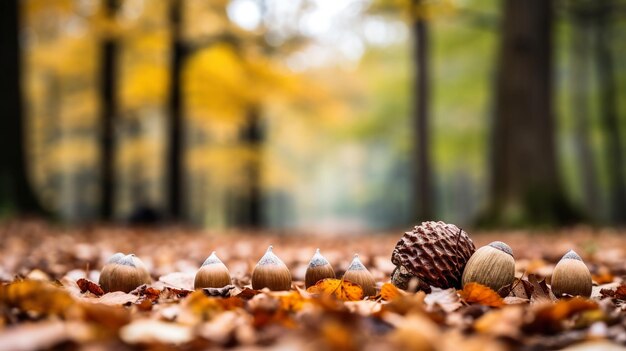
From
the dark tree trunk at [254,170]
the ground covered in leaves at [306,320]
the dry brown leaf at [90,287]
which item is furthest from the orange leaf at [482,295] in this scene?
the dark tree trunk at [254,170]

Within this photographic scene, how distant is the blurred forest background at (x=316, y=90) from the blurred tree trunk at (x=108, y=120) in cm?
3

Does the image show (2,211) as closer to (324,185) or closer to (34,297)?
(34,297)

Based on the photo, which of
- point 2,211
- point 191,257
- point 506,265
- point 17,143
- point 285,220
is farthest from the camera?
point 285,220

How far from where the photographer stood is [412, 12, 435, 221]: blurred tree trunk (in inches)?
414

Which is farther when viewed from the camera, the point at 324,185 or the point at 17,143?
the point at 324,185

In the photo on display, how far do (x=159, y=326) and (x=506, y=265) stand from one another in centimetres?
101

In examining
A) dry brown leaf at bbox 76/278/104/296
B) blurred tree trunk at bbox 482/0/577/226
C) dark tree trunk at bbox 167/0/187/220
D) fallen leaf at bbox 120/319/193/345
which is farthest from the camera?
dark tree trunk at bbox 167/0/187/220

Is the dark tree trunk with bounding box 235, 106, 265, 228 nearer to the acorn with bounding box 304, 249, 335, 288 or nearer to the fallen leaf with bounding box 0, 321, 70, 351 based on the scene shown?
→ the acorn with bounding box 304, 249, 335, 288

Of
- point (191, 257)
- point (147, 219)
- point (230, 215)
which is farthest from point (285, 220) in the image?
point (191, 257)

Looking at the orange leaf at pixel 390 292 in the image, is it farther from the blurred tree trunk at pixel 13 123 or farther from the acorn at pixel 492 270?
the blurred tree trunk at pixel 13 123

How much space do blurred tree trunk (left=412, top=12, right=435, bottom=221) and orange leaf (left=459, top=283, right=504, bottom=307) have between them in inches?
358

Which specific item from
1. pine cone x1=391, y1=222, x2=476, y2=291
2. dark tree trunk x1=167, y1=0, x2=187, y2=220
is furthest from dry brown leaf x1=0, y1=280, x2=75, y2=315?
dark tree trunk x1=167, y1=0, x2=187, y2=220

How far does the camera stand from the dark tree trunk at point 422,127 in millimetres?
10516

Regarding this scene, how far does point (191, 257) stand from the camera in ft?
10.5
